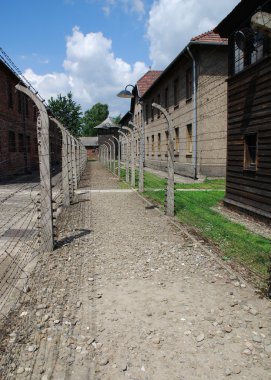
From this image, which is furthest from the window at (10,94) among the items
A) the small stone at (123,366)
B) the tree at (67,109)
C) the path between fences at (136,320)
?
the tree at (67,109)

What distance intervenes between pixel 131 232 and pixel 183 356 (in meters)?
4.62

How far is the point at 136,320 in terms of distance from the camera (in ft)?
12.4

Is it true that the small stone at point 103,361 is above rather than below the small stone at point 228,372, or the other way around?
above

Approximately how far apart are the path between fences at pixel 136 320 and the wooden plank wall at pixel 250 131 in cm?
333

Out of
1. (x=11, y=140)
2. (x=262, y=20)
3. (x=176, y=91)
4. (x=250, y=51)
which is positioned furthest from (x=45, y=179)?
(x=176, y=91)

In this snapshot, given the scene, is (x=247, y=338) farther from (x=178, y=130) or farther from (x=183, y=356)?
(x=178, y=130)

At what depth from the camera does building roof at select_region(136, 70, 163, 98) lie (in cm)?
3691

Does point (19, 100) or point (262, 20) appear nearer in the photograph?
point (262, 20)

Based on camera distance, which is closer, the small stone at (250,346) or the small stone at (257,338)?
the small stone at (250,346)

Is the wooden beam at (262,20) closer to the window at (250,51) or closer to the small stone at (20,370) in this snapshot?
the small stone at (20,370)

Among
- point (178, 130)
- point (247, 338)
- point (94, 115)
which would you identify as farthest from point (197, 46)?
point (94, 115)

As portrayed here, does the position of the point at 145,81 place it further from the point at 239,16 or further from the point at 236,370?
the point at 236,370

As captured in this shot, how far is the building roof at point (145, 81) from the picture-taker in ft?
121

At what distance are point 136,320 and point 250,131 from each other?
22.7 feet
